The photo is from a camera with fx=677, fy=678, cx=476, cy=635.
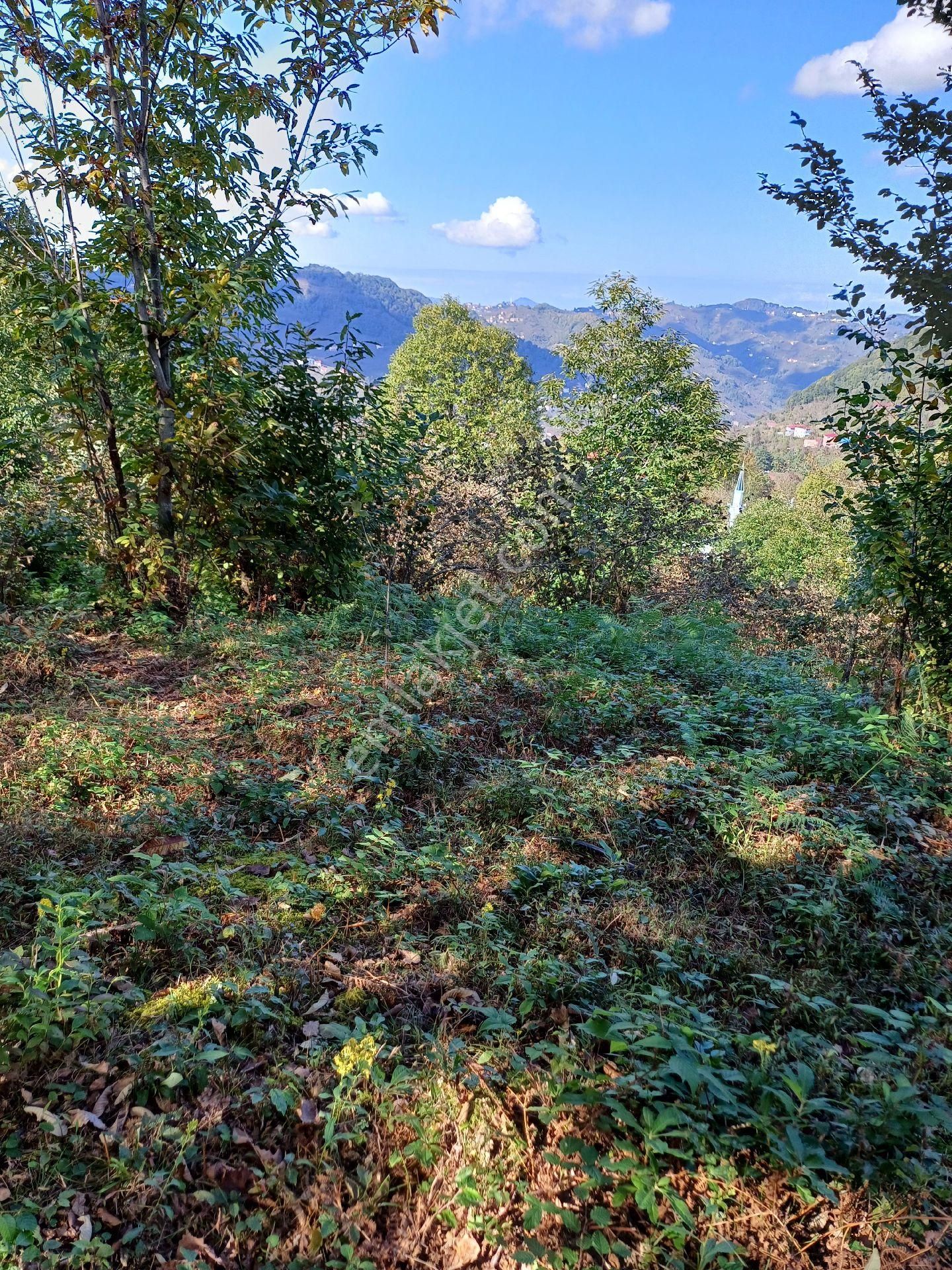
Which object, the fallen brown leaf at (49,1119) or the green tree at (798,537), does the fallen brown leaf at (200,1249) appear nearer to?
the fallen brown leaf at (49,1119)

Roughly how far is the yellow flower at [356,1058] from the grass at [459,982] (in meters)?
0.01

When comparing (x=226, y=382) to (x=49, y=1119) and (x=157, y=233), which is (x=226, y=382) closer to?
(x=157, y=233)

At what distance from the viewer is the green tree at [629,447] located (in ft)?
30.5

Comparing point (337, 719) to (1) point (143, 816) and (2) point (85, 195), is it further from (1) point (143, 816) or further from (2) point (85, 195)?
(2) point (85, 195)

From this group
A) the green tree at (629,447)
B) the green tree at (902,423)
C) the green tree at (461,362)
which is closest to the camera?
the green tree at (902,423)

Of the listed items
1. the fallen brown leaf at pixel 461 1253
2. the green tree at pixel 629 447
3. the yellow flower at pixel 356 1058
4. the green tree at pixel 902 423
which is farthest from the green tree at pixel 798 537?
the fallen brown leaf at pixel 461 1253

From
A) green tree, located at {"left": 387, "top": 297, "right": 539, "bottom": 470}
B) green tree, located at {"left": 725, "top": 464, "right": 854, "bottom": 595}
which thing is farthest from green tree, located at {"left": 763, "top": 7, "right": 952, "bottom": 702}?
green tree, located at {"left": 387, "top": 297, "right": 539, "bottom": 470}

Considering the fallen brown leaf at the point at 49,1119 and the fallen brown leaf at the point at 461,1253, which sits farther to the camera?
the fallen brown leaf at the point at 49,1119

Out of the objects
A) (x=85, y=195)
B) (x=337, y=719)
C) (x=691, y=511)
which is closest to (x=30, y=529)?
(x=85, y=195)

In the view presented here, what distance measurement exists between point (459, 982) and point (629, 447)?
506 inches

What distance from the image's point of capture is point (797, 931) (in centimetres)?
297

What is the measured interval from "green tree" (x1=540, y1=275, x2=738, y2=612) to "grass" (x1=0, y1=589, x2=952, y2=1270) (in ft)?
15.5

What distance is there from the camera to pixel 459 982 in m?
2.50

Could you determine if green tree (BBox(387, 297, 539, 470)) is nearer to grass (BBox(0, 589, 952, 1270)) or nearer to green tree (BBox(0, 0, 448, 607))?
green tree (BBox(0, 0, 448, 607))
